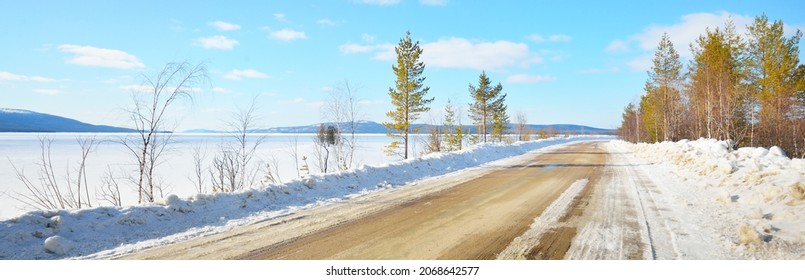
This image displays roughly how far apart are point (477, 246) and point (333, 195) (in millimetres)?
4863

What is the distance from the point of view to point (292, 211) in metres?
6.95

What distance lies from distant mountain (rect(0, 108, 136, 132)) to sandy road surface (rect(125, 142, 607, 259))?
4.67 meters

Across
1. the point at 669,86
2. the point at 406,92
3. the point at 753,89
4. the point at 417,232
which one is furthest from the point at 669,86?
the point at 417,232

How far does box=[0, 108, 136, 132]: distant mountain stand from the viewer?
7227 millimetres

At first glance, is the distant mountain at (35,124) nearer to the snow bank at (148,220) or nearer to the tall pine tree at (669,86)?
the snow bank at (148,220)

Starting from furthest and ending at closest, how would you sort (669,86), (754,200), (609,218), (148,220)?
(669,86) < (754,200) < (609,218) < (148,220)

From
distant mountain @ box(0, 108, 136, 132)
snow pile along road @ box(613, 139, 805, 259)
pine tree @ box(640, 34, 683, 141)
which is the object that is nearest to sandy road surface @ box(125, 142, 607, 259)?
snow pile along road @ box(613, 139, 805, 259)

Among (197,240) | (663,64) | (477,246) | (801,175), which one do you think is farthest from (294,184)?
(663,64)

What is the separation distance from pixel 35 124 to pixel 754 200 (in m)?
14.7

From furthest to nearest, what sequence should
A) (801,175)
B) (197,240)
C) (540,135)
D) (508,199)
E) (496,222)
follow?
(540,135), (508,199), (801,175), (496,222), (197,240)

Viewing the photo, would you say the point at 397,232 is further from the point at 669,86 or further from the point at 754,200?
the point at 669,86

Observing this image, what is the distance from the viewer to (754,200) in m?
6.55

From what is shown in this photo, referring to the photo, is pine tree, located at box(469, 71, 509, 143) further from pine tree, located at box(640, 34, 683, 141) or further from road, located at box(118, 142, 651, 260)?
road, located at box(118, 142, 651, 260)
